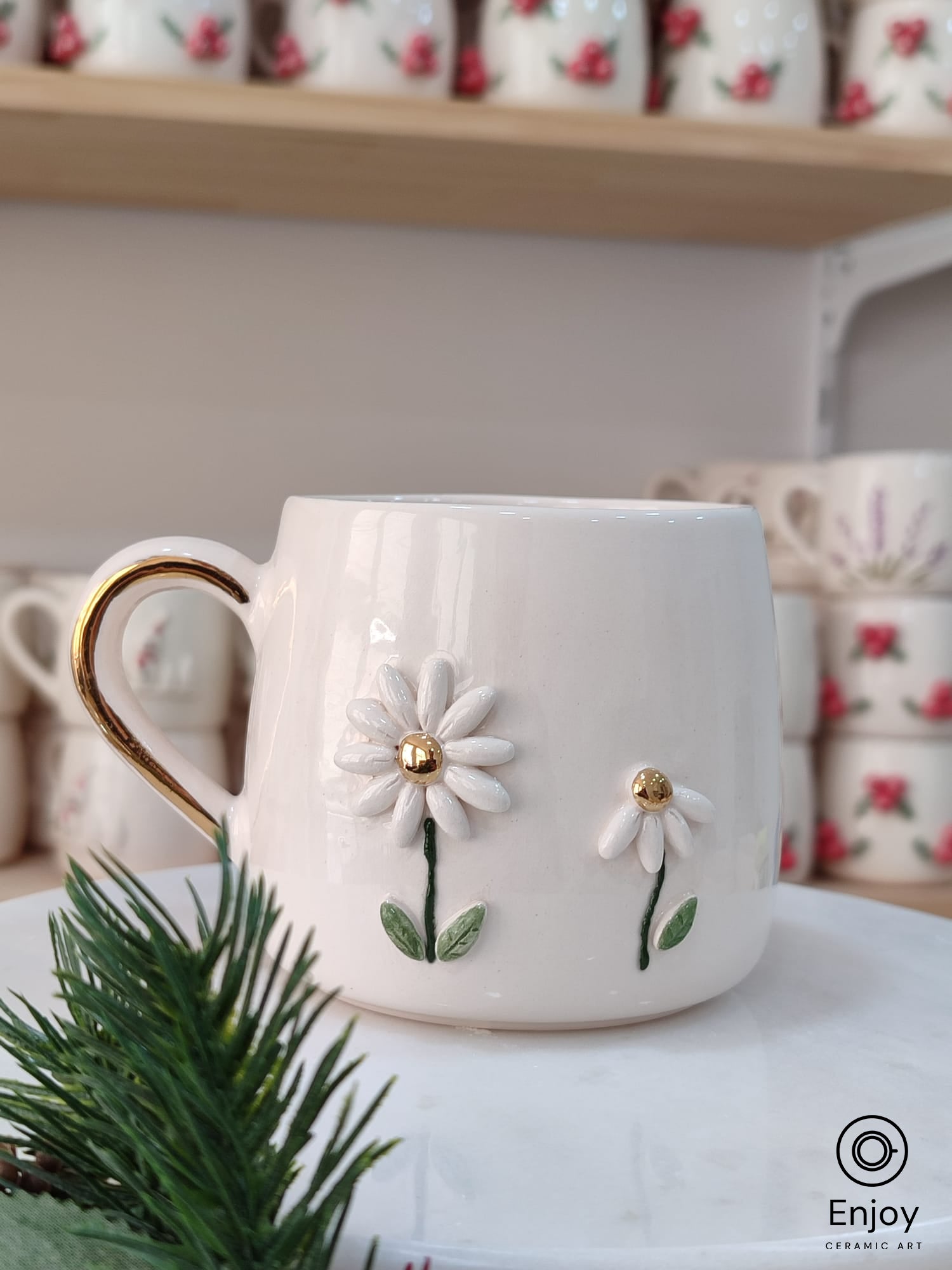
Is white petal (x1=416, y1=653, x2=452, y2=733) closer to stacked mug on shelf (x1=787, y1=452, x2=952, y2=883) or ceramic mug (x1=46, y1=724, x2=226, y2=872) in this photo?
ceramic mug (x1=46, y1=724, x2=226, y2=872)

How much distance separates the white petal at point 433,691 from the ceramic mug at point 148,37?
472 millimetres

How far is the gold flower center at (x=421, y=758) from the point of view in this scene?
0.31m

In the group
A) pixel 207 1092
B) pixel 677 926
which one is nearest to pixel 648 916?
pixel 677 926

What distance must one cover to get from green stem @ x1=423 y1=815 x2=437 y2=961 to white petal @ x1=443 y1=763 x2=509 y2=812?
0.01 m

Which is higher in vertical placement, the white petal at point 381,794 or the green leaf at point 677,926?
the white petal at point 381,794

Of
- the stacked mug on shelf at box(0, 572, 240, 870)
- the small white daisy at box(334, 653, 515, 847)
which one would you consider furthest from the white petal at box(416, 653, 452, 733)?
the stacked mug on shelf at box(0, 572, 240, 870)

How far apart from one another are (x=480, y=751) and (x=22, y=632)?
514mm

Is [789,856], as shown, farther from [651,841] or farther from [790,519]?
[651,841]

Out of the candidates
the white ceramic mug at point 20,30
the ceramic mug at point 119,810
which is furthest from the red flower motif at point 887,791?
the white ceramic mug at point 20,30

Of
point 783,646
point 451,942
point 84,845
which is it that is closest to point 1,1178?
point 451,942

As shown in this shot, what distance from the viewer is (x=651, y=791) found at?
0.31m

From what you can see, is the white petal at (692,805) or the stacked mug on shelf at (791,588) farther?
the stacked mug on shelf at (791,588)

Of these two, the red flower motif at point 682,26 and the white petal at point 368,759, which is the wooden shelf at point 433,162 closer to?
the red flower motif at point 682,26

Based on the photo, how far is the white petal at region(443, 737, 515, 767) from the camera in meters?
0.31
